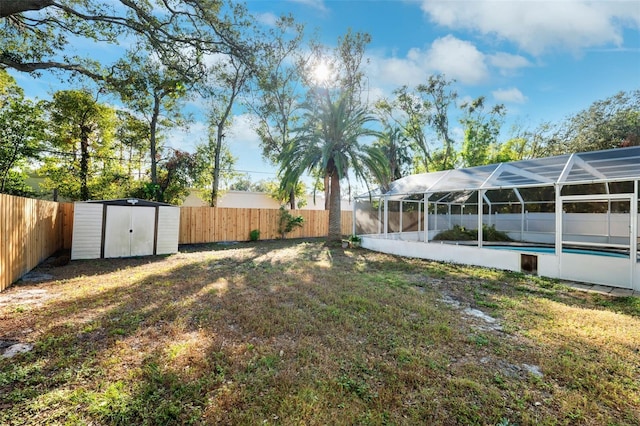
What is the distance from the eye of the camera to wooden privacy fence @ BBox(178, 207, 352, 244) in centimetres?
1195

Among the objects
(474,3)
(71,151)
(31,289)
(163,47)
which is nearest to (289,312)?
(31,289)

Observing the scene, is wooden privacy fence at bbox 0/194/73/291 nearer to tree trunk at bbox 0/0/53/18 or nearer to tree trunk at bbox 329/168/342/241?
tree trunk at bbox 0/0/53/18

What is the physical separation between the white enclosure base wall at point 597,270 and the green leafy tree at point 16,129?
62.5 feet

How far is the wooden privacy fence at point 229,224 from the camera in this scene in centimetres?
1195

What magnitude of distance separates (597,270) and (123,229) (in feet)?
42.8

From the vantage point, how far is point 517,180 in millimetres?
7789

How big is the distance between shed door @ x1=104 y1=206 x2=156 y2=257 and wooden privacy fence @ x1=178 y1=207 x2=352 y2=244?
2.54 m

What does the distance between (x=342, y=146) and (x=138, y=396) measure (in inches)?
416

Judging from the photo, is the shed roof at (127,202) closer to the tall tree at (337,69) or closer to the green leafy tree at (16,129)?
the green leafy tree at (16,129)

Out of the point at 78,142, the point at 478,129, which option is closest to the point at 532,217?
the point at 478,129

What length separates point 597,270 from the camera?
6004 millimetres

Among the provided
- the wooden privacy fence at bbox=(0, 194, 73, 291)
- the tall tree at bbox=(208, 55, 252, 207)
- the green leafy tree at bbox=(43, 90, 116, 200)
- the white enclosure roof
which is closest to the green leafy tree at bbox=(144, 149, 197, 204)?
the tall tree at bbox=(208, 55, 252, 207)

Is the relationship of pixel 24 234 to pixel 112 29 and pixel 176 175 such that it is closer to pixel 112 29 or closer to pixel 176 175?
pixel 112 29

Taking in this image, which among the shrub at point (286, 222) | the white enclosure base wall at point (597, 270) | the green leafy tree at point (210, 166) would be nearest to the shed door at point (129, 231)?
the green leafy tree at point (210, 166)
